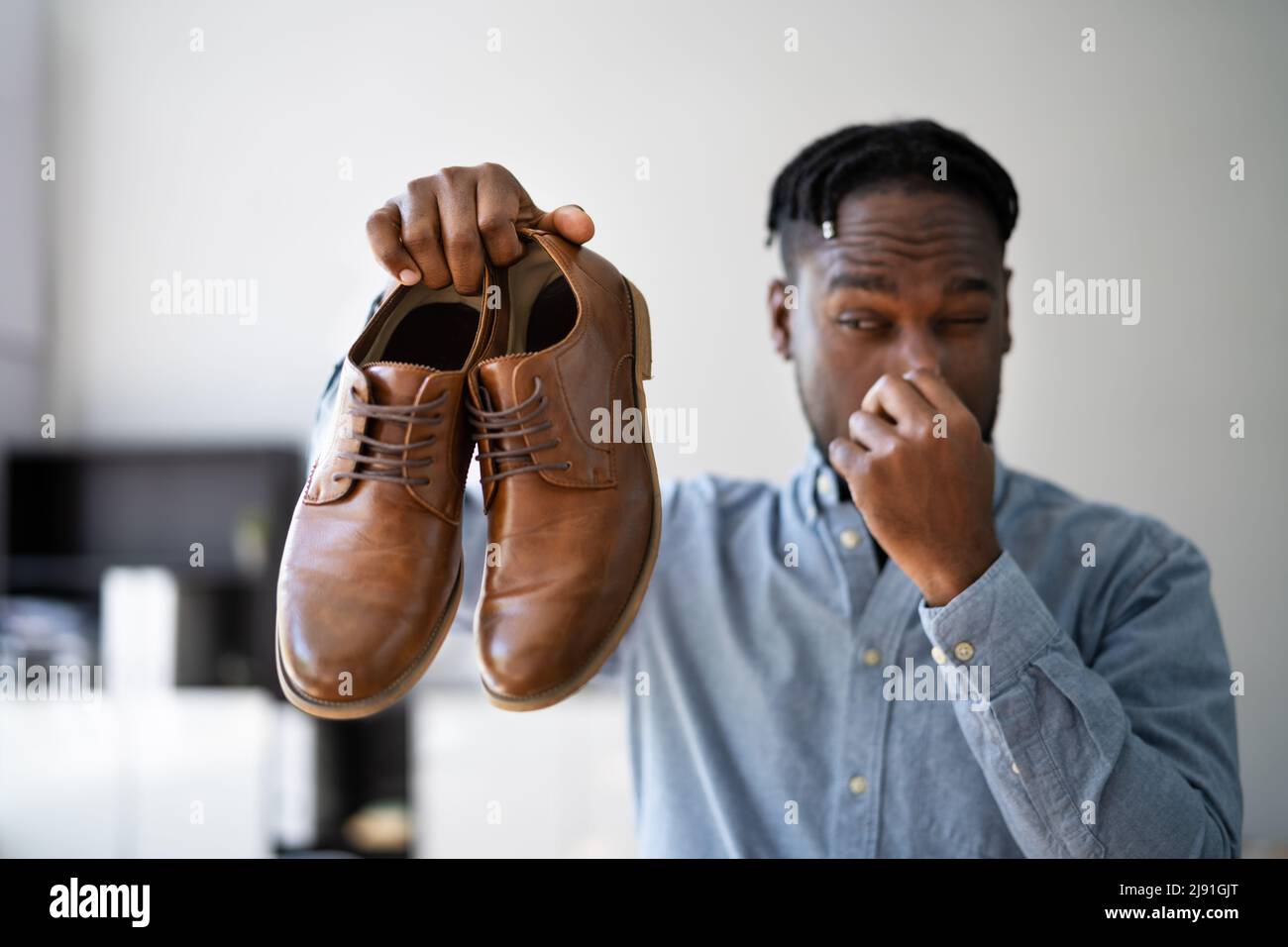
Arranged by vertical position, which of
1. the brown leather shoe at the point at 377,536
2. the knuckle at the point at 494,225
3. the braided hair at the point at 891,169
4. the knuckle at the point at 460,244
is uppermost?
the braided hair at the point at 891,169

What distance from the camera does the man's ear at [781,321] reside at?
1007 mm

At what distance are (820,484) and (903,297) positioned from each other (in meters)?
0.28

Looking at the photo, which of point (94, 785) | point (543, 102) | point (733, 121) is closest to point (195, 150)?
point (543, 102)

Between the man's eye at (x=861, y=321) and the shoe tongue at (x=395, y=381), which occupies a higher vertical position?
the man's eye at (x=861, y=321)

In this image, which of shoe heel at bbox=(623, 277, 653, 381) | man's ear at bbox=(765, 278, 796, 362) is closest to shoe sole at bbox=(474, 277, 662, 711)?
shoe heel at bbox=(623, 277, 653, 381)

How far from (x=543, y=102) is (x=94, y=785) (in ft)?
6.47

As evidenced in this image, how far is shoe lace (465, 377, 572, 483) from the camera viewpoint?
0.62 meters

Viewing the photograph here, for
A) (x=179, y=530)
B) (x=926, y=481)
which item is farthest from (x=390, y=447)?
(x=179, y=530)

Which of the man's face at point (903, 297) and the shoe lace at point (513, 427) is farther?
the man's face at point (903, 297)

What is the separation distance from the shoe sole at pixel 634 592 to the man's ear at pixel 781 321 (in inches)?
12.1

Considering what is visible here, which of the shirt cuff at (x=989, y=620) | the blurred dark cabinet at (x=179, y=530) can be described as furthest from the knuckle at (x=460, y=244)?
the blurred dark cabinet at (x=179, y=530)

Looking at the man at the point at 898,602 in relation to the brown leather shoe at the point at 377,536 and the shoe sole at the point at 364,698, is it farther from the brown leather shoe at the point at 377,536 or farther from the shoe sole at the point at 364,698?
the shoe sole at the point at 364,698

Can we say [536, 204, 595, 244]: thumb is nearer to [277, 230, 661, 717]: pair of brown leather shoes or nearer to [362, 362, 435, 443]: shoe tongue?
[277, 230, 661, 717]: pair of brown leather shoes

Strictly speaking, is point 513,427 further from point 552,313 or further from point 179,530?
point 179,530
